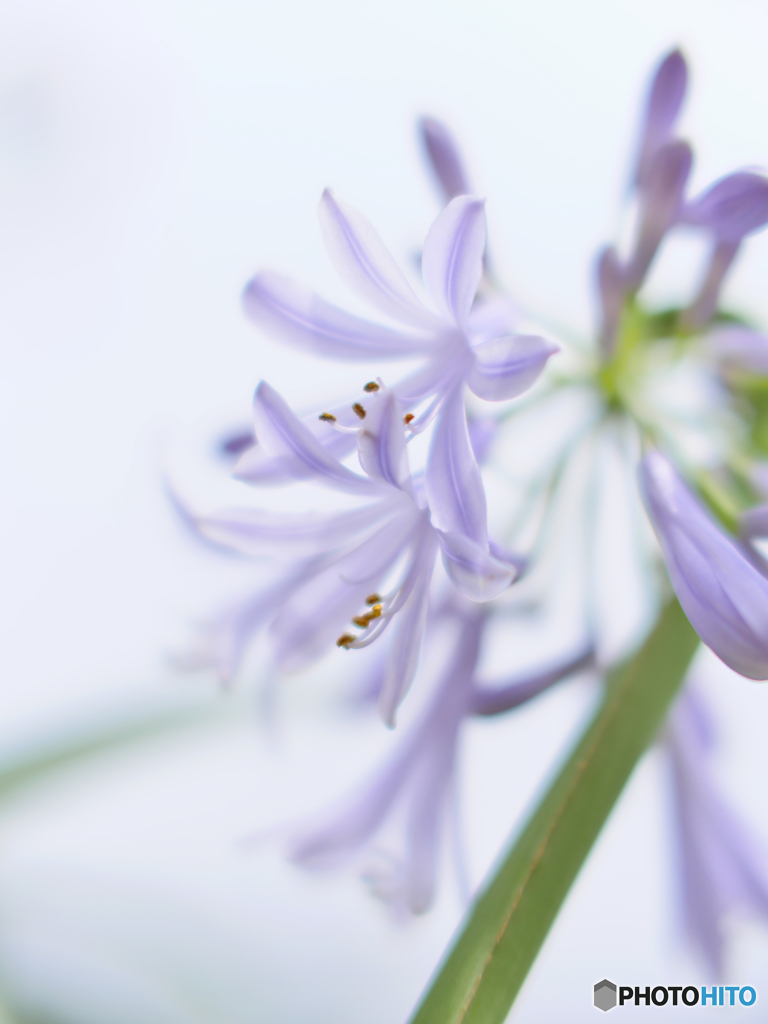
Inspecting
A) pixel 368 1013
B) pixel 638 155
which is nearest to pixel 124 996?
pixel 368 1013

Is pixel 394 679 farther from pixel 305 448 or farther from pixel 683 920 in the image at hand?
pixel 683 920

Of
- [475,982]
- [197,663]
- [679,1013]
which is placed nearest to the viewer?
[475,982]

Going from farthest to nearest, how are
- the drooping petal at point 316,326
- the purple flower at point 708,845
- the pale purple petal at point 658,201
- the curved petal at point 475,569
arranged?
1. the purple flower at point 708,845
2. the pale purple petal at point 658,201
3. the drooping petal at point 316,326
4. the curved petal at point 475,569

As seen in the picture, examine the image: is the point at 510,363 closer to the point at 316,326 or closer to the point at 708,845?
the point at 316,326

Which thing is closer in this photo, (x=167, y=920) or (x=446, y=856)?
(x=446, y=856)

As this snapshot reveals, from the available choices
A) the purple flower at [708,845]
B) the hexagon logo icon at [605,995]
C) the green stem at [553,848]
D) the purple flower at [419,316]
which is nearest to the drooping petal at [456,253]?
the purple flower at [419,316]


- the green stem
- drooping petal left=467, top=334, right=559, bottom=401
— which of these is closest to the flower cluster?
drooping petal left=467, top=334, right=559, bottom=401

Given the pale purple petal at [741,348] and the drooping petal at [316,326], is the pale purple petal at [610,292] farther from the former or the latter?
the drooping petal at [316,326]
